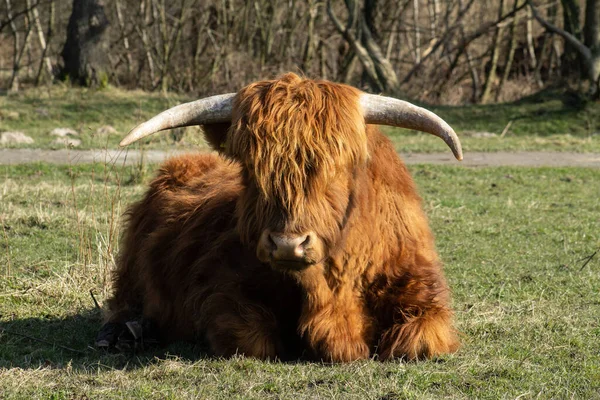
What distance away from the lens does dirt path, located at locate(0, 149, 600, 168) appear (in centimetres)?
1334

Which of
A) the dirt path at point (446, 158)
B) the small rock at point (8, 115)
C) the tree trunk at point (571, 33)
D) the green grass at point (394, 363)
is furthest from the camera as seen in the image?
the tree trunk at point (571, 33)

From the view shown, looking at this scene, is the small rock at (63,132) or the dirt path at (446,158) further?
the small rock at (63,132)

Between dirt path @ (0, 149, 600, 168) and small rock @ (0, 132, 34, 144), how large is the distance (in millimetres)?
953

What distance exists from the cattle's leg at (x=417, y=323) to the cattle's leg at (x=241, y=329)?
21.2 inches

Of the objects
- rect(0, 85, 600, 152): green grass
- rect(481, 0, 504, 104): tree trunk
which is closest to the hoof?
rect(0, 85, 600, 152): green grass

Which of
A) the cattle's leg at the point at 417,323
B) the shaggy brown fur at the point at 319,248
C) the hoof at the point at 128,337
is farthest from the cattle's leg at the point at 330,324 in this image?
the hoof at the point at 128,337

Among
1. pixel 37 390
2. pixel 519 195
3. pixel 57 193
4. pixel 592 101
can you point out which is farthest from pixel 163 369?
pixel 592 101

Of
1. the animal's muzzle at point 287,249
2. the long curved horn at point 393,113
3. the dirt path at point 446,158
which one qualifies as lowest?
the dirt path at point 446,158

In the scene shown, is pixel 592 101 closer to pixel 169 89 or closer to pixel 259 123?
pixel 169 89

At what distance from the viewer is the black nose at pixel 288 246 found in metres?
3.70

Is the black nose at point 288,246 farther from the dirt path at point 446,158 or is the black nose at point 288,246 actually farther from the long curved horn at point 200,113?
the dirt path at point 446,158

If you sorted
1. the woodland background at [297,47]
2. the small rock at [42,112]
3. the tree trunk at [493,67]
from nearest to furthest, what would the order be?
1. the small rock at [42,112]
2. the woodland background at [297,47]
3. the tree trunk at [493,67]

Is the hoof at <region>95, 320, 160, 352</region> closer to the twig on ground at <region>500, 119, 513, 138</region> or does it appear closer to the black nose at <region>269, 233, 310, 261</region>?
the black nose at <region>269, 233, 310, 261</region>

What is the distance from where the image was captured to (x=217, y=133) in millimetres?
4500
